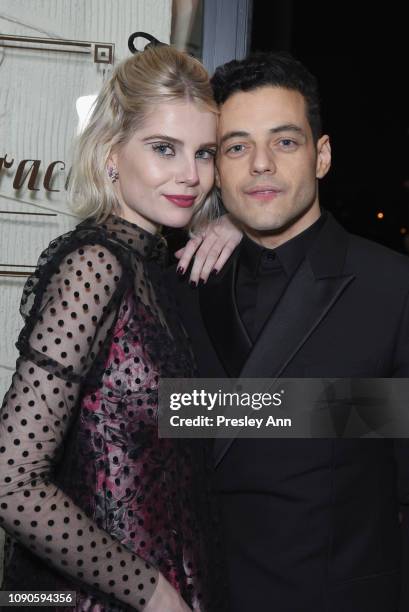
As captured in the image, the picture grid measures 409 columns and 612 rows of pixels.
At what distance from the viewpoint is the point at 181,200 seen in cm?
171

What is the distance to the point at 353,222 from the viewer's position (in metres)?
6.19

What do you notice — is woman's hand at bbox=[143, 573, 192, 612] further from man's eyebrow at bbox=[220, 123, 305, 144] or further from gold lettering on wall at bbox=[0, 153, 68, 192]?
gold lettering on wall at bbox=[0, 153, 68, 192]

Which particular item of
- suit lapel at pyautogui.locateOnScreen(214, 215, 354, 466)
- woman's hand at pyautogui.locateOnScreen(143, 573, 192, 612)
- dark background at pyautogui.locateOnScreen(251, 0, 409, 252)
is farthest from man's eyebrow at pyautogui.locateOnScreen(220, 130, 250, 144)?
dark background at pyautogui.locateOnScreen(251, 0, 409, 252)

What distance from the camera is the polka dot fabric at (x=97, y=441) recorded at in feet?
4.41

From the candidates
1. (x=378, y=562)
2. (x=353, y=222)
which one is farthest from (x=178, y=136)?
(x=353, y=222)

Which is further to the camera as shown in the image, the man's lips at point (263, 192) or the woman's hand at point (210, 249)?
the woman's hand at point (210, 249)

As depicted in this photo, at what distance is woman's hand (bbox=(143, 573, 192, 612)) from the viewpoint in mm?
1401

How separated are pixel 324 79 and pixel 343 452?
4629mm

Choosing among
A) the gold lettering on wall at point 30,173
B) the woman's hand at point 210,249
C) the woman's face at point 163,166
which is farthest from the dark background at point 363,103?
the woman's face at point 163,166

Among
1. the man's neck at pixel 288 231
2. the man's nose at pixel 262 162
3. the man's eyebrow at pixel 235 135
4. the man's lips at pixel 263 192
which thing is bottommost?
the man's neck at pixel 288 231

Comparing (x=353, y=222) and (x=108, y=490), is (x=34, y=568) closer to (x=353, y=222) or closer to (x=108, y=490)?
(x=108, y=490)

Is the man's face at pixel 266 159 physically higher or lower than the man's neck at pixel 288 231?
higher

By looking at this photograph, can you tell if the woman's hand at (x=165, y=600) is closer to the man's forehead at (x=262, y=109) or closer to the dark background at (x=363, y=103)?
the man's forehead at (x=262, y=109)

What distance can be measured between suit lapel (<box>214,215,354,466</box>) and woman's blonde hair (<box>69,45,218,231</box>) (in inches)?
17.1
